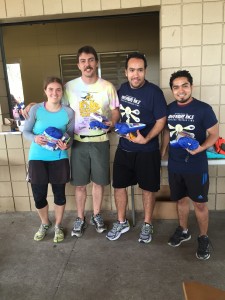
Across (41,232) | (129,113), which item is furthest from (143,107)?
(41,232)

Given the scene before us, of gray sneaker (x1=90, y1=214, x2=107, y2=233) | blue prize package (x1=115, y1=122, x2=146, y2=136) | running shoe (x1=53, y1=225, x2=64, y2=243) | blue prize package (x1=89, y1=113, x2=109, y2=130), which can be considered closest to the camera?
blue prize package (x1=115, y1=122, x2=146, y2=136)

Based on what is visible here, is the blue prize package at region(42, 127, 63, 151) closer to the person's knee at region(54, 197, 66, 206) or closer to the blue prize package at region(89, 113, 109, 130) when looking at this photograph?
the blue prize package at region(89, 113, 109, 130)

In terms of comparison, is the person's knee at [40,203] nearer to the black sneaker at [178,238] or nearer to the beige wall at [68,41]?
the black sneaker at [178,238]

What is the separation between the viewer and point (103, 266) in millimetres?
→ 2250

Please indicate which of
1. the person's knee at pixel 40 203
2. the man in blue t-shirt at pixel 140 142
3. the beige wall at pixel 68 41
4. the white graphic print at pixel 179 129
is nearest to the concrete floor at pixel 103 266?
the man in blue t-shirt at pixel 140 142

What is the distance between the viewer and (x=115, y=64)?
5668mm

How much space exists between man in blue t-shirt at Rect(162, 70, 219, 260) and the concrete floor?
222mm

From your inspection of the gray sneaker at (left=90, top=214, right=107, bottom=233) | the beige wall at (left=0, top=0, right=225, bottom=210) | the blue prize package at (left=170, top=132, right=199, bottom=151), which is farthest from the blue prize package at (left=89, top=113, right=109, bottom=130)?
the gray sneaker at (left=90, top=214, right=107, bottom=233)

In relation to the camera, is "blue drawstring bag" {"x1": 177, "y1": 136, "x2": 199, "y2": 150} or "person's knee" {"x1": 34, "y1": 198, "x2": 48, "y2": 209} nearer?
"blue drawstring bag" {"x1": 177, "y1": 136, "x2": 199, "y2": 150}

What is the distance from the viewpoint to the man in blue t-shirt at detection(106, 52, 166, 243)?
2.30 m

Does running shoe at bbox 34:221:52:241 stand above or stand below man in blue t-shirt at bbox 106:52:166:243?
below

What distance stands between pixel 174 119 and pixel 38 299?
64.6 inches

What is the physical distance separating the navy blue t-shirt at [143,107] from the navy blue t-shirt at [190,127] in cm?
11

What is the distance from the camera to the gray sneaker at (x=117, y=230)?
261 cm
